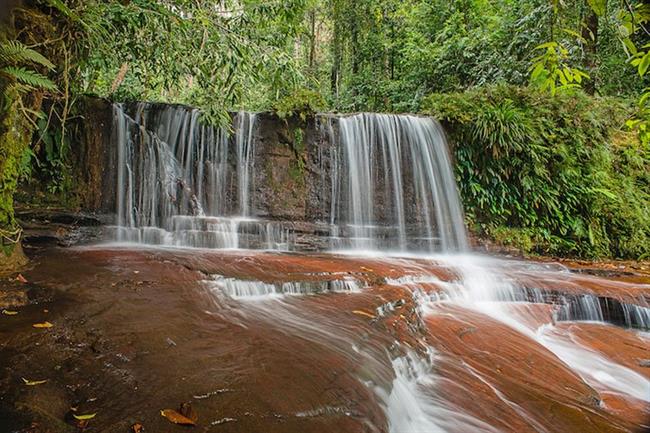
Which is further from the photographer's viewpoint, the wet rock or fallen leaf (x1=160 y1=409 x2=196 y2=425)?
the wet rock

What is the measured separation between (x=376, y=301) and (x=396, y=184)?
4986mm

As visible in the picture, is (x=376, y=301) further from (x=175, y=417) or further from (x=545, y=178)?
(x=545, y=178)

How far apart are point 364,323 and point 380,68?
14331 mm

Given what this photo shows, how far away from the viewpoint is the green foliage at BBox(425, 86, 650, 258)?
8398 mm

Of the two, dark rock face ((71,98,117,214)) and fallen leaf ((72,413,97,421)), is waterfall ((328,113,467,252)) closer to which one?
dark rock face ((71,98,117,214))

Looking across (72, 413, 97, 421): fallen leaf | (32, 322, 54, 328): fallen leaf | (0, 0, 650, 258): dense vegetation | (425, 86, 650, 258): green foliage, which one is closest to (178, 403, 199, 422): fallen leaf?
(72, 413, 97, 421): fallen leaf

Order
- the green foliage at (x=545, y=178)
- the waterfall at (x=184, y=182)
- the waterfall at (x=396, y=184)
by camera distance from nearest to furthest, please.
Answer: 1. the waterfall at (x=184, y=182)
2. the waterfall at (x=396, y=184)
3. the green foliage at (x=545, y=178)

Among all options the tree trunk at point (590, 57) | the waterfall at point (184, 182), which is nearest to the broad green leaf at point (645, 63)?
the waterfall at point (184, 182)

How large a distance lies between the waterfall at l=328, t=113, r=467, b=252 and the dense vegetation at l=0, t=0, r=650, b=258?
611mm

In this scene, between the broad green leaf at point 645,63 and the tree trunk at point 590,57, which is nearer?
the broad green leaf at point 645,63

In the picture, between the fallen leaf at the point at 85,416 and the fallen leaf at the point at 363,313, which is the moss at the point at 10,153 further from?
the fallen leaf at the point at 363,313

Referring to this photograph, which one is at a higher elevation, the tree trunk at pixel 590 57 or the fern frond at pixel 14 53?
the tree trunk at pixel 590 57

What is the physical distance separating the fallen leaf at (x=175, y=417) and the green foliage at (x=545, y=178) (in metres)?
7.96

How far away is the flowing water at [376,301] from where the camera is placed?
2.38 m
